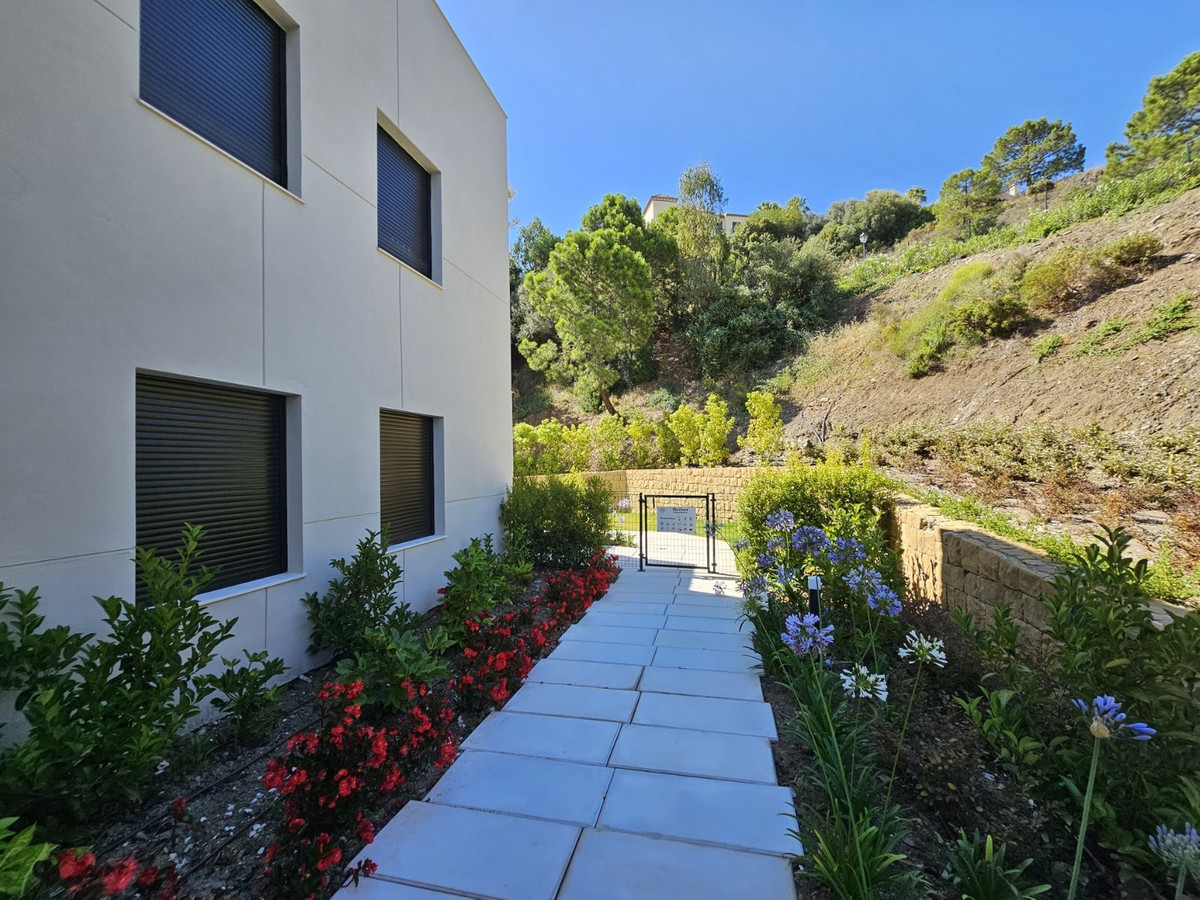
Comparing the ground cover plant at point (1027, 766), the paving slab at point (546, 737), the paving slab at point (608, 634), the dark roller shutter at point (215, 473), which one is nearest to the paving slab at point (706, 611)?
the paving slab at point (608, 634)

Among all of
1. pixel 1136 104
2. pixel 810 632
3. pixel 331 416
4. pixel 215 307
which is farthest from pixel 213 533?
pixel 1136 104

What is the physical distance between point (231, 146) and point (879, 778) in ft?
17.3

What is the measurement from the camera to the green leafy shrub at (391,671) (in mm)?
2520

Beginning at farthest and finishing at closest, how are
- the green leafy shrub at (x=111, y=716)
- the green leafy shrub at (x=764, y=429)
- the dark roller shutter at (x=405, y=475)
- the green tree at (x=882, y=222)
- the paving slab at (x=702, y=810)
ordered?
the green tree at (x=882, y=222) < the green leafy shrub at (x=764, y=429) < the dark roller shutter at (x=405, y=475) < the paving slab at (x=702, y=810) < the green leafy shrub at (x=111, y=716)

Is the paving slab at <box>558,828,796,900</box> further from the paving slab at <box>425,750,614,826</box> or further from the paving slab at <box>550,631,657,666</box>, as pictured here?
the paving slab at <box>550,631,657,666</box>

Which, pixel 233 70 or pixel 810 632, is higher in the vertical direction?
pixel 233 70

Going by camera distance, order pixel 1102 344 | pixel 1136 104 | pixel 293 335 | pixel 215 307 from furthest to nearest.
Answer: pixel 1136 104 < pixel 1102 344 < pixel 293 335 < pixel 215 307

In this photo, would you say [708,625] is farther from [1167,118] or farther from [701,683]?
[1167,118]

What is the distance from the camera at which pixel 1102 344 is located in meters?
7.69

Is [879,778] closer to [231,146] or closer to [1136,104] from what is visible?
[231,146]

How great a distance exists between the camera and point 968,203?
2072 centimetres

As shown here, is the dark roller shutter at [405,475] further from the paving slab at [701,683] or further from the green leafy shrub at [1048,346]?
the green leafy shrub at [1048,346]

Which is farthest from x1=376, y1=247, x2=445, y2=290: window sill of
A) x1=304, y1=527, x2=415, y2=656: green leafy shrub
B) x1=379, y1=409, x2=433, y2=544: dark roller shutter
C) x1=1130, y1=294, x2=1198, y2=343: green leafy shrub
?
x1=1130, y1=294, x2=1198, y2=343: green leafy shrub

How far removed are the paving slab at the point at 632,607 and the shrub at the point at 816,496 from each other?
1283 mm
